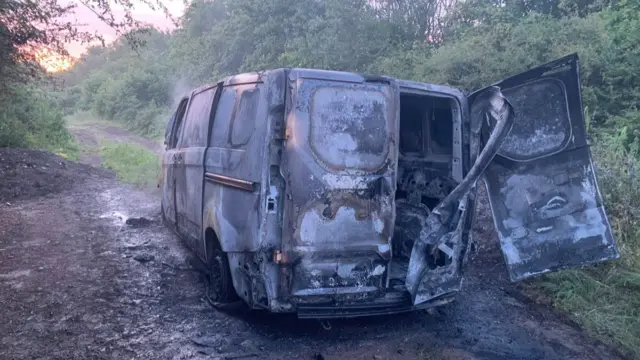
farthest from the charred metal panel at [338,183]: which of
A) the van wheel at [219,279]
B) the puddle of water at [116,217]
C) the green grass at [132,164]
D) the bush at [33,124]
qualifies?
the bush at [33,124]

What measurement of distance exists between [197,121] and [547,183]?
3628 millimetres

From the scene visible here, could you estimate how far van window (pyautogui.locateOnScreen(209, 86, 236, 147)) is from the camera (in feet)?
15.7

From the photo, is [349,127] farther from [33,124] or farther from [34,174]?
[33,124]

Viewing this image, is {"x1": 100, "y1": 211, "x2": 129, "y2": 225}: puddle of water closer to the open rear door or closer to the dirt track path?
the open rear door

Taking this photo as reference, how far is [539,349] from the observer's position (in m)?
4.36

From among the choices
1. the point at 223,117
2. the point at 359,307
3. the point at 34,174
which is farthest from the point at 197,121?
the point at 34,174

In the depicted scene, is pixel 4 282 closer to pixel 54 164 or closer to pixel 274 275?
pixel 274 275

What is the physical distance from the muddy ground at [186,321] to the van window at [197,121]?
1.54 metres

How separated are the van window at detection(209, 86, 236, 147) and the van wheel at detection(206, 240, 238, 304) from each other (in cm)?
97

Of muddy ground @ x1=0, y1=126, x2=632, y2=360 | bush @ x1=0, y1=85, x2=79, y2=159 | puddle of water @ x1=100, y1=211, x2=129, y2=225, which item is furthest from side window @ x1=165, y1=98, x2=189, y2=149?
bush @ x1=0, y1=85, x2=79, y2=159

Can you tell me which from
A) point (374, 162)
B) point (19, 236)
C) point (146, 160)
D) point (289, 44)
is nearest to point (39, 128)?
point (146, 160)

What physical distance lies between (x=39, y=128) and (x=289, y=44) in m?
8.77

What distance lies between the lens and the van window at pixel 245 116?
14.1ft

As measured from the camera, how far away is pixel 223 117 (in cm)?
494
